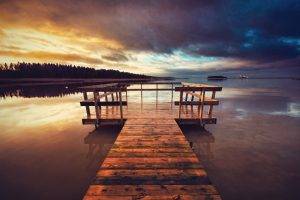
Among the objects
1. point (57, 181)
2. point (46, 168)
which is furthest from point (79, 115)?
point (57, 181)

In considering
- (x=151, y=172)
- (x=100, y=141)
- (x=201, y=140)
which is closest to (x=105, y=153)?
(x=100, y=141)

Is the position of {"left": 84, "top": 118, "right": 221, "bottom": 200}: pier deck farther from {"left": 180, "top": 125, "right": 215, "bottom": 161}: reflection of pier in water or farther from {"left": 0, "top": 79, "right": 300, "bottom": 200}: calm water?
{"left": 180, "top": 125, "right": 215, "bottom": 161}: reflection of pier in water

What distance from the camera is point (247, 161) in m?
6.65

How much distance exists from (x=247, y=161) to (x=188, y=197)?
4533 millimetres

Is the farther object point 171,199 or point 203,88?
point 203,88

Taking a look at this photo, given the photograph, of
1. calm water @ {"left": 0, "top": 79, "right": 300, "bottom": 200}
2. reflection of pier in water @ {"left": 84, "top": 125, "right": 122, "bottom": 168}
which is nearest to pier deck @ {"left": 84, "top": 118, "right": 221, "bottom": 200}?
calm water @ {"left": 0, "top": 79, "right": 300, "bottom": 200}

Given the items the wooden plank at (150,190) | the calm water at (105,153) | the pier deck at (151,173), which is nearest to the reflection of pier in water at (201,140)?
the calm water at (105,153)

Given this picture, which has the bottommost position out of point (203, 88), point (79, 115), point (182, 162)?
point (79, 115)

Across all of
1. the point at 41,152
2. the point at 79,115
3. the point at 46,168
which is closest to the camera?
the point at 46,168

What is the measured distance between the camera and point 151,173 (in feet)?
13.2

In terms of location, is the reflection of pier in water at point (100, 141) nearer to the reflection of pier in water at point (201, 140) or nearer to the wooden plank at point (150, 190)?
the wooden plank at point (150, 190)

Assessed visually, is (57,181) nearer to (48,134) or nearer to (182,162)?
(182,162)

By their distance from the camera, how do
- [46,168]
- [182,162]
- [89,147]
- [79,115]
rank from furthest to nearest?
[79,115], [89,147], [46,168], [182,162]

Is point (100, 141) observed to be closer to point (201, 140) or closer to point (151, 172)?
point (201, 140)
